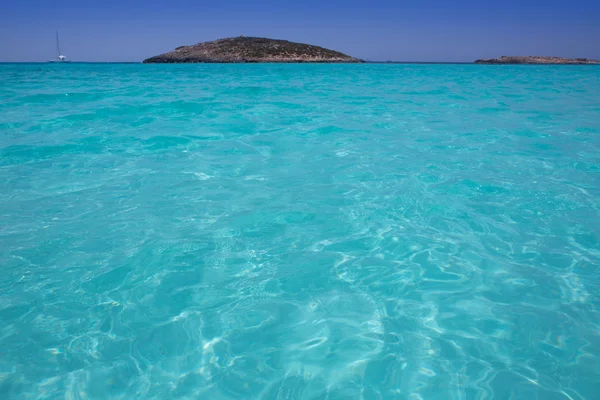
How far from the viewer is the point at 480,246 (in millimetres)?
3969

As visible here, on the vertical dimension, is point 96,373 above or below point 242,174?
below

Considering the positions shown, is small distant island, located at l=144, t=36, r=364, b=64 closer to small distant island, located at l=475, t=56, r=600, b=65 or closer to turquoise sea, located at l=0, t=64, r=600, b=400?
small distant island, located at l=475, t=56, r=600, b=65

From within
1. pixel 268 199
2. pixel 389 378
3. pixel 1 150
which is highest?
pixel 1 150

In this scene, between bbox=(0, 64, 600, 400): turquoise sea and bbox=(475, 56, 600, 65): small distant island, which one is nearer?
bbox=(0, 64, 600, 400): turquoise sea

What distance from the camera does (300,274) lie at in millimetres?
3490

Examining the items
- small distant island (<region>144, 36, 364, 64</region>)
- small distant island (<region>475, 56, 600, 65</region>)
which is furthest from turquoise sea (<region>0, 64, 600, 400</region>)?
small distant island (<region>475, 56, 600, 65</region>)

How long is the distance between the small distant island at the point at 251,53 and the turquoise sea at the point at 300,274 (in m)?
74.3

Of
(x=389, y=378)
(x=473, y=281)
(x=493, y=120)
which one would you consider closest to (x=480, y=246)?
(x=473, y=281)

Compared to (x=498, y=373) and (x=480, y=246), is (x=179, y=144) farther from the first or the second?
(x=498, y=373)

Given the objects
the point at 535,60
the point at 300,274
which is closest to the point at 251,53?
the point at 535,60

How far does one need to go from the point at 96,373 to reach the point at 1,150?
24.2 feet

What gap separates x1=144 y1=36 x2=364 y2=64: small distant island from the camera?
7712cm

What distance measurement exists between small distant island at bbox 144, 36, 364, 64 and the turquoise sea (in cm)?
7430

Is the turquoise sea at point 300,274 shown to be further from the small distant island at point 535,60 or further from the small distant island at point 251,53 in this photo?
the small distant island at point 535,60
